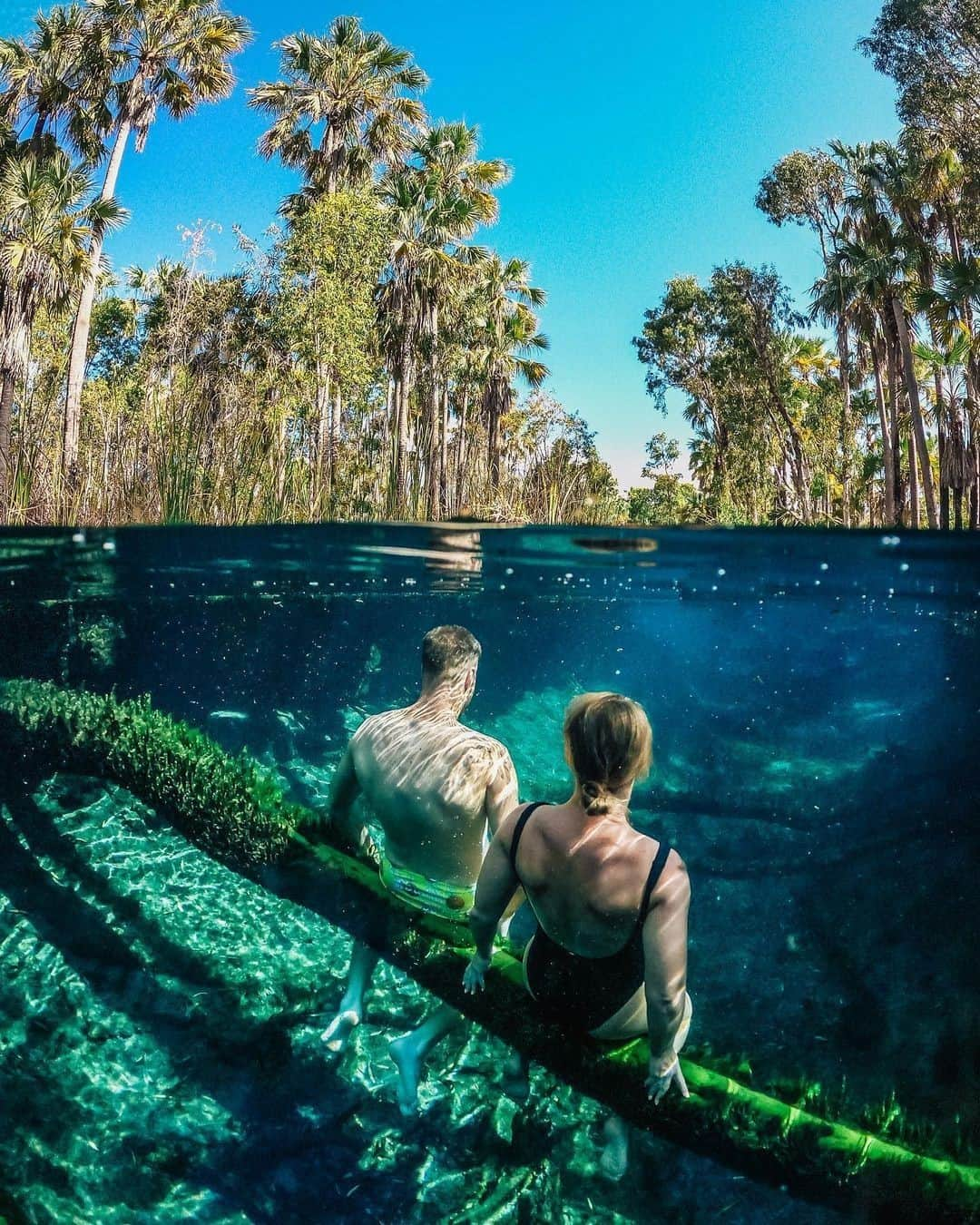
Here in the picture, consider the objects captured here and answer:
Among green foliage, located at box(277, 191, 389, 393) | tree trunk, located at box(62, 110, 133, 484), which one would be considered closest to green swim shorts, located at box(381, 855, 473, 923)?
tree trunk, located at box(62, 110, 133, 484)

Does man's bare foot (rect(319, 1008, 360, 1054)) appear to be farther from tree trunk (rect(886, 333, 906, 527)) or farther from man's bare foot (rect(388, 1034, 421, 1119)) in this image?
tree trunk (rect(886, 333, 906, 527))

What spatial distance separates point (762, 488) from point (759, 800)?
2801cm

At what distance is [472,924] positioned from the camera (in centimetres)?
364

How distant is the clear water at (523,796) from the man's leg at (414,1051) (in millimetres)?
1330

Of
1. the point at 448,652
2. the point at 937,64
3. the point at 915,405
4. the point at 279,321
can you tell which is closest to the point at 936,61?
the point at 937,64

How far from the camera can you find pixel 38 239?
2572cm

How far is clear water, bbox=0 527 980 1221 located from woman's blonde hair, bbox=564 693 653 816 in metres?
2.16

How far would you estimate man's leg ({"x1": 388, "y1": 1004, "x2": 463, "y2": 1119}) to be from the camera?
429 centimetres

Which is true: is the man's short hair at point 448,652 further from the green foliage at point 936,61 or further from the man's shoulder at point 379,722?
the green foliage at point 936,61

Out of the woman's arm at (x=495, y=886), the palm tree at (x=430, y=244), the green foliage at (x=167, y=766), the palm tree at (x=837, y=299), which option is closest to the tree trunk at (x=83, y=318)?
the palm tree at (x=430, y=244)

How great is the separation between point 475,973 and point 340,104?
42.7 metres

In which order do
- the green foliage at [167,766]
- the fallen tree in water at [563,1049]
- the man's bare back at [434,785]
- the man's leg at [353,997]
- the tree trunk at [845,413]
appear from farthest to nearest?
the tree trunk at [845,413], the green foliage at [167,766], the man's leg at [353,997], the man's bare back at [434,785], the fallen tree in water at [563,1049]

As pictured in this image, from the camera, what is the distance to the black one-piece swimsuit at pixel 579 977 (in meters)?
3.49

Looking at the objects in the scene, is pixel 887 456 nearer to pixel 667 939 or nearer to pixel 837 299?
pixel 837 299
